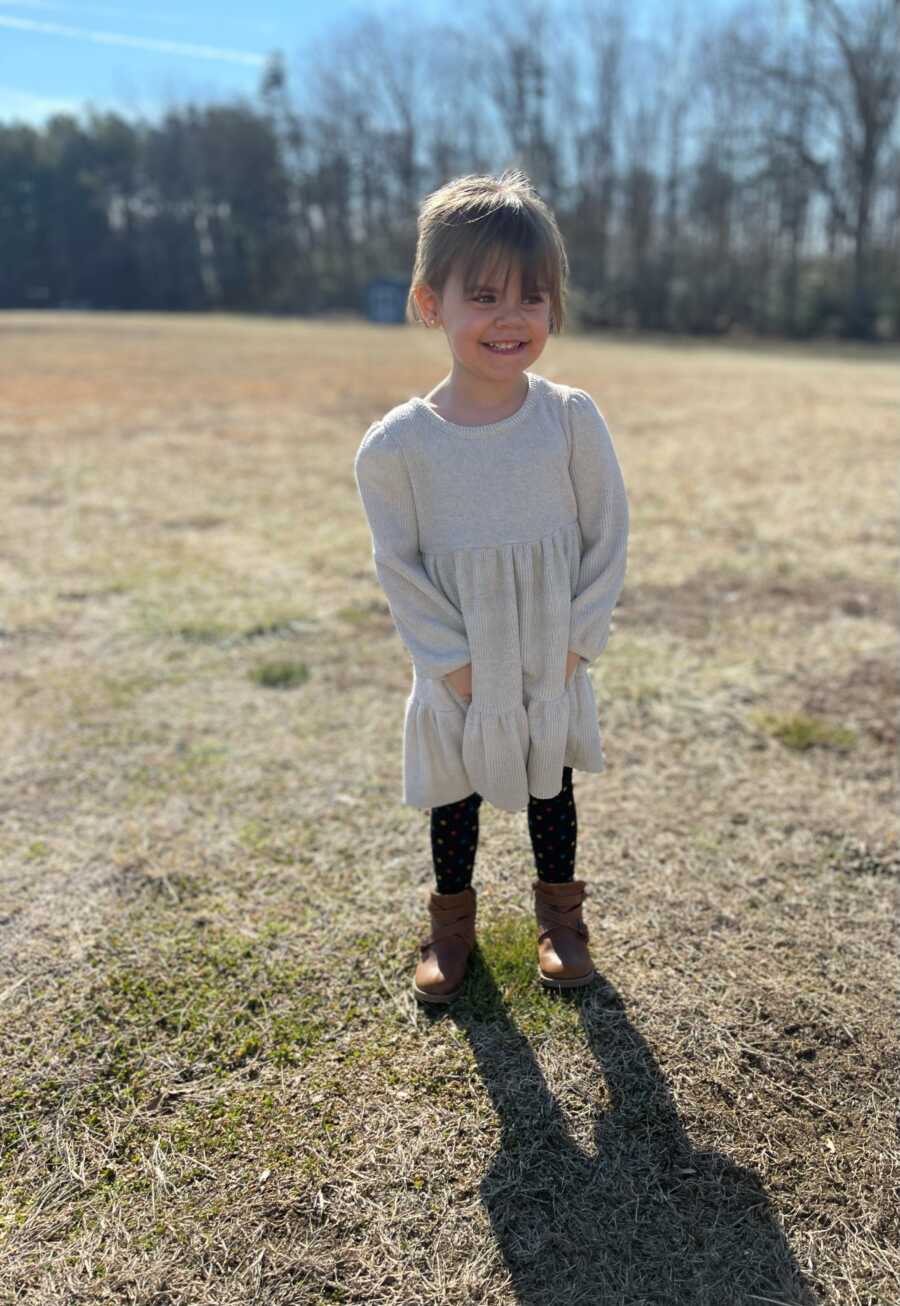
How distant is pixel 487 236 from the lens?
1573 mm

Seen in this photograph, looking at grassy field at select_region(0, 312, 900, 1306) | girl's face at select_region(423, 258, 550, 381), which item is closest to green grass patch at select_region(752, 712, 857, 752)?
grassy field at select_region(0, 312, 900, 1306)

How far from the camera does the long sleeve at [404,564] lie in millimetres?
1705

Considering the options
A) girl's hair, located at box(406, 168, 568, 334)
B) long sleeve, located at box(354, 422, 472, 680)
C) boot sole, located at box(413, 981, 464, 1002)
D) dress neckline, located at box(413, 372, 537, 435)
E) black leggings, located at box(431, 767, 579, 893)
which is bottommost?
boot sole, located at box(413, 981, 464, 1002)

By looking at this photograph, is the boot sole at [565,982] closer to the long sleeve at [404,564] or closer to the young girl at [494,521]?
the young girl at [494,521]

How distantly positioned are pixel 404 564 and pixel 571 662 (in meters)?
0.36

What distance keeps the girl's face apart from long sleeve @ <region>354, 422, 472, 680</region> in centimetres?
20

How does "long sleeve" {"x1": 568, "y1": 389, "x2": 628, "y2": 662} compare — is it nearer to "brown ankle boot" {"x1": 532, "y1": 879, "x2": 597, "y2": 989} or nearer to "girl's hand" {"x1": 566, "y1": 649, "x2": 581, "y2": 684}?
"girl's hand" {"x1": 566, "y1": 649, "x2": 581, "y2": 684}

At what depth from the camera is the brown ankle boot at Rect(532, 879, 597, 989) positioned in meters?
1.96

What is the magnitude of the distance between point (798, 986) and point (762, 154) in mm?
34124

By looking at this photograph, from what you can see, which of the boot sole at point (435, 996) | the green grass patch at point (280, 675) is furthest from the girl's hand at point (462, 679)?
the green grass patch at point (280, 675)

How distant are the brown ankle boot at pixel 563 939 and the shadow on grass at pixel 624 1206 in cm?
17

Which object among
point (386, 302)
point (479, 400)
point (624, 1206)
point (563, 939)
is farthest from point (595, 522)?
point (386, 302)

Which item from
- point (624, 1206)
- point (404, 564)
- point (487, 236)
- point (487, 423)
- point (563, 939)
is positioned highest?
point (487, 236)

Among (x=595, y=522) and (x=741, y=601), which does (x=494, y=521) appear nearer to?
(x=595, y=522)
